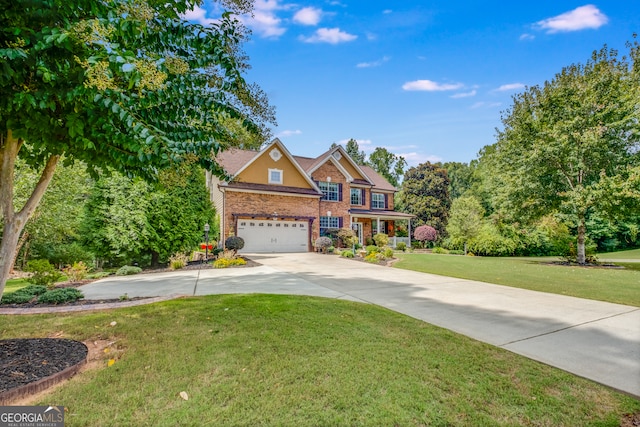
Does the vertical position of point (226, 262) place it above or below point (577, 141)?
Answer: below

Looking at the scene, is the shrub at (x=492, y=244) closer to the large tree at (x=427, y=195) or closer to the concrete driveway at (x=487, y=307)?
the large tree at (x=427, y=195)

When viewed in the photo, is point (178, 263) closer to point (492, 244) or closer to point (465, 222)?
point (465, 222)

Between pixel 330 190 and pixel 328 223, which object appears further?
pixel 330 190

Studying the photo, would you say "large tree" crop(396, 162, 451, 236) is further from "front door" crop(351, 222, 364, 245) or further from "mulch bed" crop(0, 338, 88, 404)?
"mulch bed" crop(0, 338, 88, 404)

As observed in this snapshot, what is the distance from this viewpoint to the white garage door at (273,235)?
70.6 feet

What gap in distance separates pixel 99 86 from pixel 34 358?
330 cm

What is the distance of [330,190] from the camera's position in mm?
25875

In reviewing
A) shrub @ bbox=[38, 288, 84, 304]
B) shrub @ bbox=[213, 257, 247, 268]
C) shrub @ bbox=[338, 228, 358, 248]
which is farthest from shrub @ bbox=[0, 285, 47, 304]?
shrub @ bbox=[338, 228, 358, 248]

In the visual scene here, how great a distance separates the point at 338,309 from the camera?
594cm

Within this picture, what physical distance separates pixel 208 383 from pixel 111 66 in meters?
2.99

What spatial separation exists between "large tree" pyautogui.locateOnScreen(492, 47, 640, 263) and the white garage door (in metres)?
13.4

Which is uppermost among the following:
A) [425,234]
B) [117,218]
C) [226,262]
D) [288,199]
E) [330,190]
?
[330,190]

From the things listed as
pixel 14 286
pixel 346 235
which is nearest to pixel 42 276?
pixel 14 286

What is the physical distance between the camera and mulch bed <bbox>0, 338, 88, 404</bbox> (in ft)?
10.1
